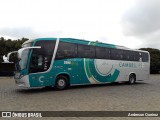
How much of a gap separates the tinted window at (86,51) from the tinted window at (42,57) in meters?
2.39

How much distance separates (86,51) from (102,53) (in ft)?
5.88

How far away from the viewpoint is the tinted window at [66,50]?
16375 mm

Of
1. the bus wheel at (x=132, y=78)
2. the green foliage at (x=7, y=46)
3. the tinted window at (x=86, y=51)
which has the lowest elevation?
the bus wheel at (x=132, y=78)

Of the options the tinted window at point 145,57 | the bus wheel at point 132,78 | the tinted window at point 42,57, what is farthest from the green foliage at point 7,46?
the tinted window at point 42,57

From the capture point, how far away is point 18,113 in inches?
338

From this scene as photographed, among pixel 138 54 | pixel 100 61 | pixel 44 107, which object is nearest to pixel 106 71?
pixel 100 61

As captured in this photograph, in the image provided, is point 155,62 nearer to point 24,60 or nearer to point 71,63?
point 71,63

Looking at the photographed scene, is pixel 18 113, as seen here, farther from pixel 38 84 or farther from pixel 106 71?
pixel 106 71

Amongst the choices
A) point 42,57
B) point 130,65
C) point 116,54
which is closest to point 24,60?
point 42,57

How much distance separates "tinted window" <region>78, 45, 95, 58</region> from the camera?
1775 cm

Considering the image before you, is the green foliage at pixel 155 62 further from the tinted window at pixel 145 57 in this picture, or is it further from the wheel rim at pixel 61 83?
the wheel rim at pixel 61 83

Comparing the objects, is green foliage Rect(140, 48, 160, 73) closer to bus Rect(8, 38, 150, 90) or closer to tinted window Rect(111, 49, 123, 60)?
bus Rect(8, 38, 150, 90)

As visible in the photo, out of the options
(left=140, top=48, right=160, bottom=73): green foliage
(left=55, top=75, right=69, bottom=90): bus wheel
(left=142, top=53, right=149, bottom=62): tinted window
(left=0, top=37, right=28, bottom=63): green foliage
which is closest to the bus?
(left=55, top=75, right=69, bottom=90): bus wheel

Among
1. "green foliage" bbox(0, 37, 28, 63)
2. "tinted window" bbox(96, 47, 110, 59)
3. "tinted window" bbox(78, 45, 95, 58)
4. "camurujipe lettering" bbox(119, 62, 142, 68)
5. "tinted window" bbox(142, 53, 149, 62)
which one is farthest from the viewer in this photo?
"green foliage" bbox(0, 37, 28, 63)
